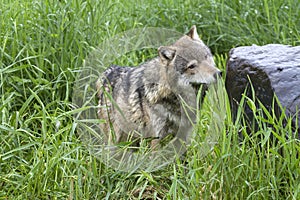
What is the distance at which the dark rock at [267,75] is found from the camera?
13.8 feet

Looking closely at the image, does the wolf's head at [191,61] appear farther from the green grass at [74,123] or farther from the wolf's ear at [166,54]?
the green grass at [74,123]

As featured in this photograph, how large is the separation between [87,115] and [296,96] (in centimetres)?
161

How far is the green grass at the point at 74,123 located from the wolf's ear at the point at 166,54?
507 mm

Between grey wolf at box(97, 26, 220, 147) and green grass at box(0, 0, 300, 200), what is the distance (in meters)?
0.24

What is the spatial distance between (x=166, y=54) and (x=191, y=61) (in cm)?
21

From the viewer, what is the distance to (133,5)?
22.8ft

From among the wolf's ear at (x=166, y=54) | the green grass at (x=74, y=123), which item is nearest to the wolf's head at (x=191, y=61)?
the wolf's ear at (x=166, y=54)

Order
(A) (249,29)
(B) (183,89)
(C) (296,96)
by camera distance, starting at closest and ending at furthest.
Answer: (C) (296,96) < (B) (183,89) < (A) (249,29)

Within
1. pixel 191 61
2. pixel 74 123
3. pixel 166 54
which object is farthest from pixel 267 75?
pixel 74 123

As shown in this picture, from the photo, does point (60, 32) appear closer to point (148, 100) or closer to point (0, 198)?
point (148, 100)

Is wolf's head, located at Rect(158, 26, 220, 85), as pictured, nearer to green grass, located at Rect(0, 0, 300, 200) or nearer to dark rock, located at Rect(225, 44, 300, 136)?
dark rock, located at Rect(225, 44, 300, 136)

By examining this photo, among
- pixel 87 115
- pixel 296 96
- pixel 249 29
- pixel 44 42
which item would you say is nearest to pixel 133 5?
pixel 249 29

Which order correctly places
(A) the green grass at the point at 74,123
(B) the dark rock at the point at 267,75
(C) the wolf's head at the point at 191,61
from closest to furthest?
(A) the green grass at the point at 74,123 < (B) the dark rock at the point at 267,75 < (C) the wolf's head at the point at 191,61

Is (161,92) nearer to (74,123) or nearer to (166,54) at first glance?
(166,54)
